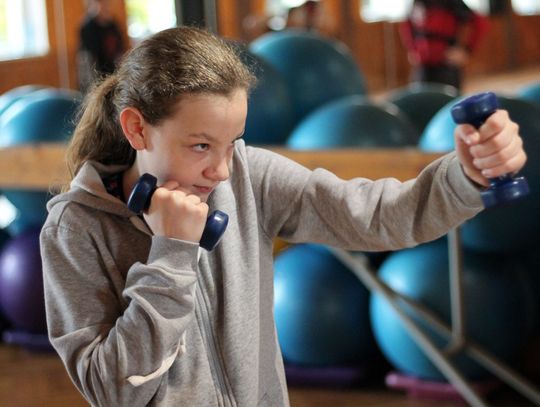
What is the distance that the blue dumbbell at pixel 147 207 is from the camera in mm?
1295

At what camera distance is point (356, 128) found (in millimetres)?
3379

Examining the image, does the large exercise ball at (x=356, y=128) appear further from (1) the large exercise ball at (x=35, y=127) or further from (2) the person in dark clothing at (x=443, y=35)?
(2) the person in dark clothing at (x=443, y=35)

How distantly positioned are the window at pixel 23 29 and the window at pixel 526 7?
22.7ft

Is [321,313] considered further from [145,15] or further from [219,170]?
[145,15]

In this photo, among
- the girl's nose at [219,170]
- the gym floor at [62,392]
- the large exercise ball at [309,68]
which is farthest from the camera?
the large exercise ball at [309,68]

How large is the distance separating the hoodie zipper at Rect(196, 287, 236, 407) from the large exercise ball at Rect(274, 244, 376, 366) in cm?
193

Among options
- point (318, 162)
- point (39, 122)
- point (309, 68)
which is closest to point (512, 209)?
point (318, 162)

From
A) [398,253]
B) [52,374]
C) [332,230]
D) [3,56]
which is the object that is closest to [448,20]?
[398,253]

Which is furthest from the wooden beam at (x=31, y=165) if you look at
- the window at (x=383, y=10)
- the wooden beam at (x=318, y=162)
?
the window at (x=383, y=10)

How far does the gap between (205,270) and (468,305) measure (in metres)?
1.86

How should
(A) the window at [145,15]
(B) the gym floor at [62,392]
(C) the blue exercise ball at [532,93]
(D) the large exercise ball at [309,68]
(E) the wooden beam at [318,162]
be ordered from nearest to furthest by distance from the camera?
(E) the wooden beam at [318,162]
(B) the gym floor at [62,392]
(C) the blue exercise ball at [532,93]
(D) the large exercise ball at [309,68]
(A) the window at [145,15]

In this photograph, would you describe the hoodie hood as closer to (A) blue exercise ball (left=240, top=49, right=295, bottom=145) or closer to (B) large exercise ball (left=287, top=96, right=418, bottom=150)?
(B) large exercise ball (left=287, top=96, right=418, bottom=150)

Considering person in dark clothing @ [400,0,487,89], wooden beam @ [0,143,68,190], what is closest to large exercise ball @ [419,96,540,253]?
wooden beam @ [0,143,68,190]

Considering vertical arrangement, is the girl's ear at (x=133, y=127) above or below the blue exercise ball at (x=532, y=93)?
above
